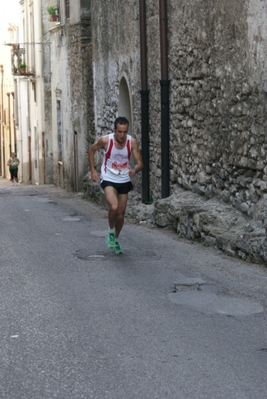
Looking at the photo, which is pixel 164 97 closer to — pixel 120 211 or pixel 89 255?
pixel 120 211

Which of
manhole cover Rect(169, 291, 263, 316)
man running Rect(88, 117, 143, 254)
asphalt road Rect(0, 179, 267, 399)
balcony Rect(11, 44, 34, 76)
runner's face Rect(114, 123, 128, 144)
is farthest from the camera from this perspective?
balcony Rect(11, 44, 34, 76)

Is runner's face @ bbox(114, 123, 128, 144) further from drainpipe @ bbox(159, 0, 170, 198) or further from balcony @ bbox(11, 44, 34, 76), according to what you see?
balcony @ bbox(11, 44, 34, 76)

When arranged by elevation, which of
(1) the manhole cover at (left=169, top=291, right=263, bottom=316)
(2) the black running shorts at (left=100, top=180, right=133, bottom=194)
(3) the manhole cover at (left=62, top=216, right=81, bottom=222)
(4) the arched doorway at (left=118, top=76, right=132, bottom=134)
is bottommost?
(3) the manhole cover at (left=62, top=216, right=81, bottom=222)

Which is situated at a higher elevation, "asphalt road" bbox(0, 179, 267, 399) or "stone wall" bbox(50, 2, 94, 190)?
"stone wall" bbox(50, 2, 94, 190)

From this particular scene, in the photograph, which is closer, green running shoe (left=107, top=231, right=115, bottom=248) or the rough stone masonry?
the rough stone masonry

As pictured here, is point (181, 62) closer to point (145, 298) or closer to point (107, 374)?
point (145, 298)

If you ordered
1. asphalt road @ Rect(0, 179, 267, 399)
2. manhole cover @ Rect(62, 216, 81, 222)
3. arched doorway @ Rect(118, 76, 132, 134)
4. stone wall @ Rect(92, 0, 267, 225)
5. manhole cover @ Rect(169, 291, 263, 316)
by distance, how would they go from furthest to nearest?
1. arched doorway @ Rect(118, 76, 132, 134)
2. manhole cover @ Rect(62, 216, 81, 222)
3. stone wall @ Rect(92, 0, 267, 225)
4. manhole cover @ Rect(169, 291, 263, 316)
5. asphalt road @ Rect(0, 179, 267, 399)

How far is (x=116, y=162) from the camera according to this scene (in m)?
9.45

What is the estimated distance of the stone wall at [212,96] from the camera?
928cm

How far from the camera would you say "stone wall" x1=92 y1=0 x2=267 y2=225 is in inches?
365

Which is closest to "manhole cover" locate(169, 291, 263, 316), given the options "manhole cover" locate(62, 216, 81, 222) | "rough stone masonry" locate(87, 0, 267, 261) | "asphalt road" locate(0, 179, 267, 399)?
"asphalt road" locate(0, 179, 267, 399)

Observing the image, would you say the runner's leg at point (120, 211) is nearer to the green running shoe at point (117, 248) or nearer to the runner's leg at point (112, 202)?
the runner's leg at point (112, 202)

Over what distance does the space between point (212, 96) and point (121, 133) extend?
2050mm

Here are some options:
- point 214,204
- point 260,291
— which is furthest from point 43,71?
point 260,291
